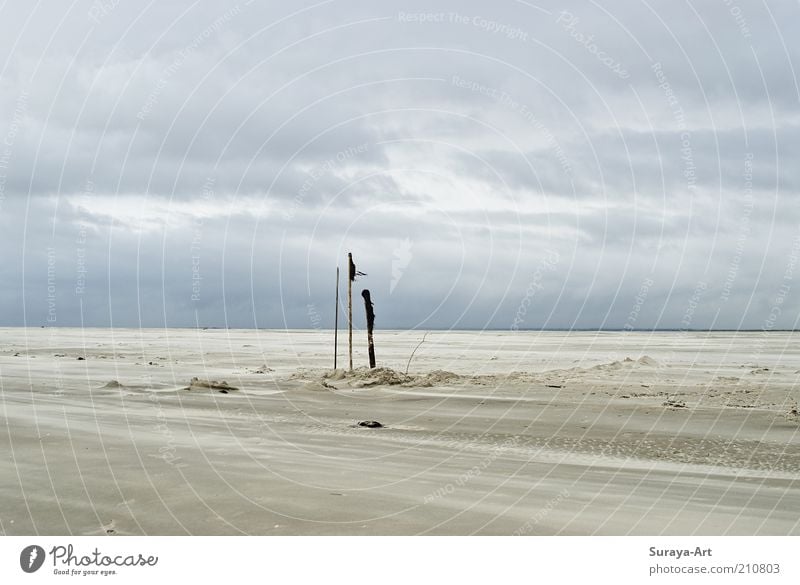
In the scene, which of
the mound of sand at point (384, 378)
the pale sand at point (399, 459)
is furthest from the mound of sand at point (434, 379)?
the pale sand at point (399, 459)

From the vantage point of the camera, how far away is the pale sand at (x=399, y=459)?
7453 millimetres

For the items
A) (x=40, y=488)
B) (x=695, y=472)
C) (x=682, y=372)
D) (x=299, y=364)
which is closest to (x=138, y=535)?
(x=40, y=488)

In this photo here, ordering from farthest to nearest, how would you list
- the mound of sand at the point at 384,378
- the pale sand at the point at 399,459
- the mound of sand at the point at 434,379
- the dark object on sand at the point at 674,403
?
the mound of sand at the point at 434,379, the mound of sand at the point at 384,378, the dark object on sand at the point at 674,403, the pale sand at the point at 399,459

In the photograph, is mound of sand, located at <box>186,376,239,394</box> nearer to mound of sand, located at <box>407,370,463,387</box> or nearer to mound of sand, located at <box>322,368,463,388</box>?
mound of sand, located at <box>322,368,463,388</box>

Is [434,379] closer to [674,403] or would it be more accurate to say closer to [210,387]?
[210,387]

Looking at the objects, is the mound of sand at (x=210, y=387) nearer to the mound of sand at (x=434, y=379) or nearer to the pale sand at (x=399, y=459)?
the pale sand at (x=399, y=459)

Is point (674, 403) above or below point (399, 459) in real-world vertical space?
below

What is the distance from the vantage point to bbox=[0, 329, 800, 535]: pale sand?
745 cm

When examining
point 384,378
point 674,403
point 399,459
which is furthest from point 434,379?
point 399,459

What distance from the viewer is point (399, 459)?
36.4 ft

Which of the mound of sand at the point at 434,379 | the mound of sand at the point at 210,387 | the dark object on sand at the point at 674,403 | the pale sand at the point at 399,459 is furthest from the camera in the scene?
the mound of sand at the point at 434,379

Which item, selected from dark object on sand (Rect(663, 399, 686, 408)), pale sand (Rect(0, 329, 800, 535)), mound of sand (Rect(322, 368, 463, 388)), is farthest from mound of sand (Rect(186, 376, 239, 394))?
dark object on sand (Rect(663, 399, 686, 408))

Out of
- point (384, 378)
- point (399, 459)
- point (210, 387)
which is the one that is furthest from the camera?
point (384, 378)
